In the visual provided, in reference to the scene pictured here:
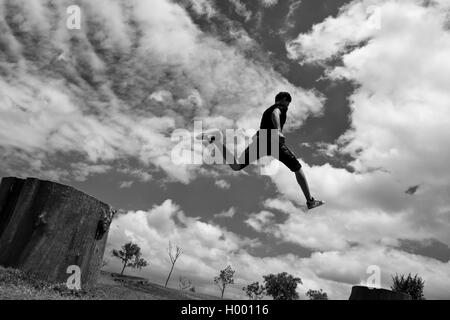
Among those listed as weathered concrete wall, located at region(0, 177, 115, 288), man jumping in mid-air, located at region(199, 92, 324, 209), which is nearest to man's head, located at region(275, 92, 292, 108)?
man jumping in mid-air, located at region(199, 92, 324, 209)

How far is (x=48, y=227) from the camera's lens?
6816 millimetres

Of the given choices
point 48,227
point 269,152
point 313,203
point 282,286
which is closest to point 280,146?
point 269,152

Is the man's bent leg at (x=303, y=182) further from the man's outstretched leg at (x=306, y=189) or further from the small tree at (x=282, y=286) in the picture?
the small tree at (x=282, y=286)

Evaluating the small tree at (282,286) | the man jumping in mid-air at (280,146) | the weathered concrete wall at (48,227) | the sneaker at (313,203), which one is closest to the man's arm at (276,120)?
the man jumping in mid-air at (280,146)

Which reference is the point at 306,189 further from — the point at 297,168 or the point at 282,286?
the point at 282,286

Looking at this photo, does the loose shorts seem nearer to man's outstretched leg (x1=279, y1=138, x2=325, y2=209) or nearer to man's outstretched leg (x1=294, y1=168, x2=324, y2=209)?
man's outstretched leg (x1=279, y1=138, x2=325, y2=209)

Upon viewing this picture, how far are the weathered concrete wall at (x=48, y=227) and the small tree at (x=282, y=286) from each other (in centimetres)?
7280

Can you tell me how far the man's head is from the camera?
821cm

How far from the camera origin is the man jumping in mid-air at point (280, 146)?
25.9 ft

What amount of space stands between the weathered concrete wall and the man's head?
3.84 metres
